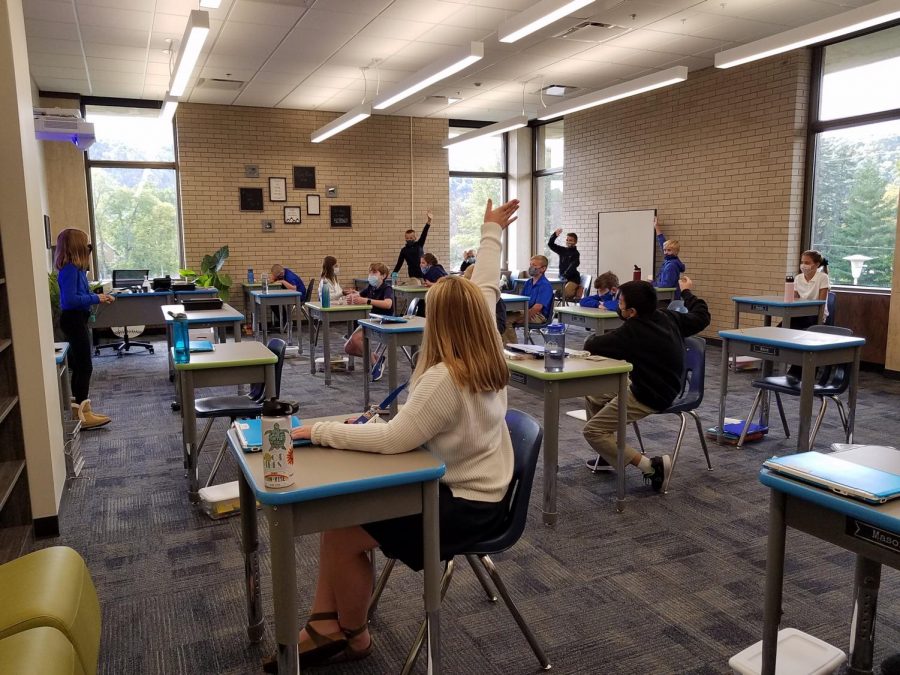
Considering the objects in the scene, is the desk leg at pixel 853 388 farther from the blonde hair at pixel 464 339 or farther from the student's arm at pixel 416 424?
the student's arm at pixel 416 424

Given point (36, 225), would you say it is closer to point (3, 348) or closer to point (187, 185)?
point (3, 348)

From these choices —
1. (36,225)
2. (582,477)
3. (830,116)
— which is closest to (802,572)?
(582,477)

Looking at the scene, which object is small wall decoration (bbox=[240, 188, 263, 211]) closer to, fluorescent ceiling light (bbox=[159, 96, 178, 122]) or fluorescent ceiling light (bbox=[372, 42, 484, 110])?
fluorescent ceiling light (bbox=[159, 96, 178, 122])

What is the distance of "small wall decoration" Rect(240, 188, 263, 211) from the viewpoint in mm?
10875

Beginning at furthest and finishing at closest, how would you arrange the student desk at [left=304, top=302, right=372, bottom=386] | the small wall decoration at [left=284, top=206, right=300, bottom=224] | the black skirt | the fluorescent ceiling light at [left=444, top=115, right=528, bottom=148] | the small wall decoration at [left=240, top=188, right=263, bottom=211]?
the small wall decoration at [left=284, top=206, right=300, bottom=224] → the small wall decoration at [left=240, top=188, right=263, bottom=211] → the fluorescent ceiling light at [left=444, top=115, right=528, bottom=148] → the student desk at [left=304, top=302, right=372, bottom=386] → the black skirt

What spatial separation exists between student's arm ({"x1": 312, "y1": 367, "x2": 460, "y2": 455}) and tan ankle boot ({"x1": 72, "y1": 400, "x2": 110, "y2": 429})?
401 cm

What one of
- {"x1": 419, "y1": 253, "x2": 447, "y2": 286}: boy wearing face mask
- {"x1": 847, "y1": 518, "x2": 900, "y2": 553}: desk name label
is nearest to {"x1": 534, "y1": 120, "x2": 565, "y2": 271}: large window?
{"x1": 419, "y1": 253, "x2": 447, "y2": 286}: boy wearing face mask

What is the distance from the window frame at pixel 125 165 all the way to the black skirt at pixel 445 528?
9828 mm

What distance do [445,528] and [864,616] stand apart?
4.20 ft

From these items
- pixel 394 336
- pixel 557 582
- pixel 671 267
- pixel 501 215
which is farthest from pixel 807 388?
pixel 671 267

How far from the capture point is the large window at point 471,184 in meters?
12.8

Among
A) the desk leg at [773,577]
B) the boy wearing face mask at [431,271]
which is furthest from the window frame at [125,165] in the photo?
the desk leg at [773,577]

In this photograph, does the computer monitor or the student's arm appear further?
the computer monitor

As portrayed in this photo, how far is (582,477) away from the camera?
13.3 feet
